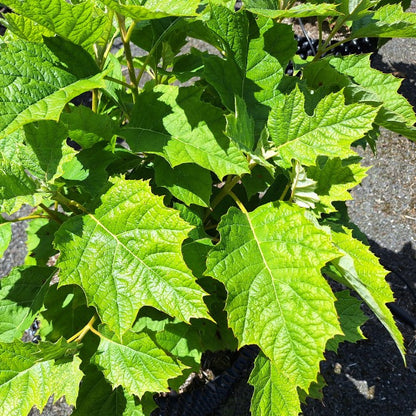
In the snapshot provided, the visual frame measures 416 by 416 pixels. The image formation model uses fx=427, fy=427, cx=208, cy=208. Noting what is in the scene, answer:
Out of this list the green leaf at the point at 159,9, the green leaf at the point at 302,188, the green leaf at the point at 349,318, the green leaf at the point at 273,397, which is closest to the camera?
the green leaf at the point at 159,9

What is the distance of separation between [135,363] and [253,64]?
32.5 inches

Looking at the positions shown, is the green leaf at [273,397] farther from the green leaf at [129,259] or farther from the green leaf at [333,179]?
the green leaf at [333,179]

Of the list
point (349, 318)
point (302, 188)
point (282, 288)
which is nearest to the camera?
point (282, 288)

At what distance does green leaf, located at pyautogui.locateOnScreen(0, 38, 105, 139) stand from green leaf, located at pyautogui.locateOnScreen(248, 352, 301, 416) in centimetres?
81

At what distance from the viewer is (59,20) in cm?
87

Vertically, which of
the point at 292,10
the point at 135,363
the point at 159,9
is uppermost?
the point at 159,9

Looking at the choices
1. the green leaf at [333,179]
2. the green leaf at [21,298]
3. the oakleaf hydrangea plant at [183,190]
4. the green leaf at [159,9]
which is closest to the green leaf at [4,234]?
the oakleaf hydrangea plant at [183,190]

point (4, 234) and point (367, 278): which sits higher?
point (4, 234)

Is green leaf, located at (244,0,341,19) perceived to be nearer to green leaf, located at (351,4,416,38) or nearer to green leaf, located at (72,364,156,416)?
green leaf, located at (351,4,416,38)

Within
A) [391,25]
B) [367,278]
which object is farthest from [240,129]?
[391,25]

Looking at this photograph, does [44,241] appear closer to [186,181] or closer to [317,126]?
[186,181]

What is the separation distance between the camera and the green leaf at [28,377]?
0.98 m

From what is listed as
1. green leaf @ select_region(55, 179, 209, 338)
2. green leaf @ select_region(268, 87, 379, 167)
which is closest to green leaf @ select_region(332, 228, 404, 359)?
green leaf @ select_region(268, 87, 379, 167)

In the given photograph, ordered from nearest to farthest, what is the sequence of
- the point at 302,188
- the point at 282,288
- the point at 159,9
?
the point at 159,9, the point at 282,288, the point at 302,188
